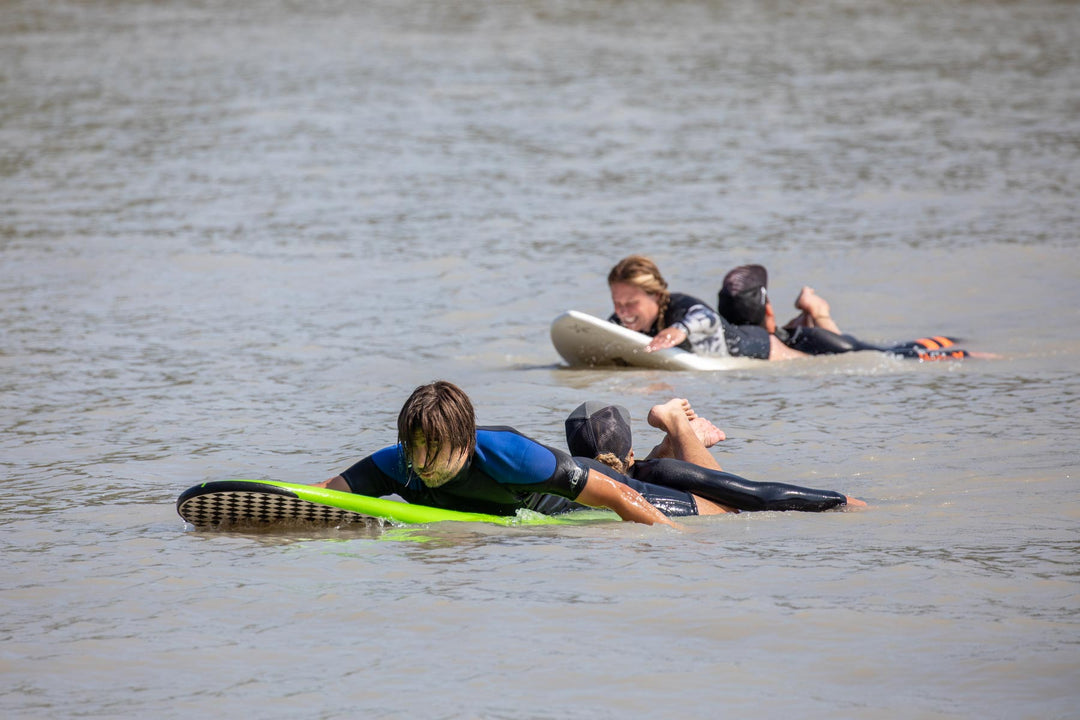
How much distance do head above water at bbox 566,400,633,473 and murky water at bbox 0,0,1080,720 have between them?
0.45 meters

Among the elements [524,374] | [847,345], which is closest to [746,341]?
[847,345]

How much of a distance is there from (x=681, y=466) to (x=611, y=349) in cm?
354

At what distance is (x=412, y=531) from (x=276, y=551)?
57cm

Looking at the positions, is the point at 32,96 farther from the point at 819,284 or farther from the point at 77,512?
the point at 77,512

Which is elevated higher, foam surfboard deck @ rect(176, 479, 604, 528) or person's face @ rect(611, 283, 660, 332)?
person's face @ rect(611, 283, 660, 332)

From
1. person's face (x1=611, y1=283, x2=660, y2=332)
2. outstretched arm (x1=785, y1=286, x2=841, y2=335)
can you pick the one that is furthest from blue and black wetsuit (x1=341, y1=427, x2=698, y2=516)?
outstretched arm (x1=785, y1=286, x2=841, y2=335)

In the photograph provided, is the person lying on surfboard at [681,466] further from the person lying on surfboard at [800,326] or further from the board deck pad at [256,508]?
the person lying on surfboard at [800,326]

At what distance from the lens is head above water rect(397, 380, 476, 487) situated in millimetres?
5617

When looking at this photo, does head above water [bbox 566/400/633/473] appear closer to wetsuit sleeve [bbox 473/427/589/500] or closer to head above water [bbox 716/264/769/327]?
wetsuit sleeve [bbox 473/427/589/500]

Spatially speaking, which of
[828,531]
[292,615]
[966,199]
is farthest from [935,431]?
[966,199]

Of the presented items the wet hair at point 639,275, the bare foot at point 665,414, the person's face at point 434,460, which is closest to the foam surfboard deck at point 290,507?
the person's face at point 434,460

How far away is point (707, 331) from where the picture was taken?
392 inches

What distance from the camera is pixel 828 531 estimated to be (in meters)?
6.22

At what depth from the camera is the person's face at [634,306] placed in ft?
31.8
